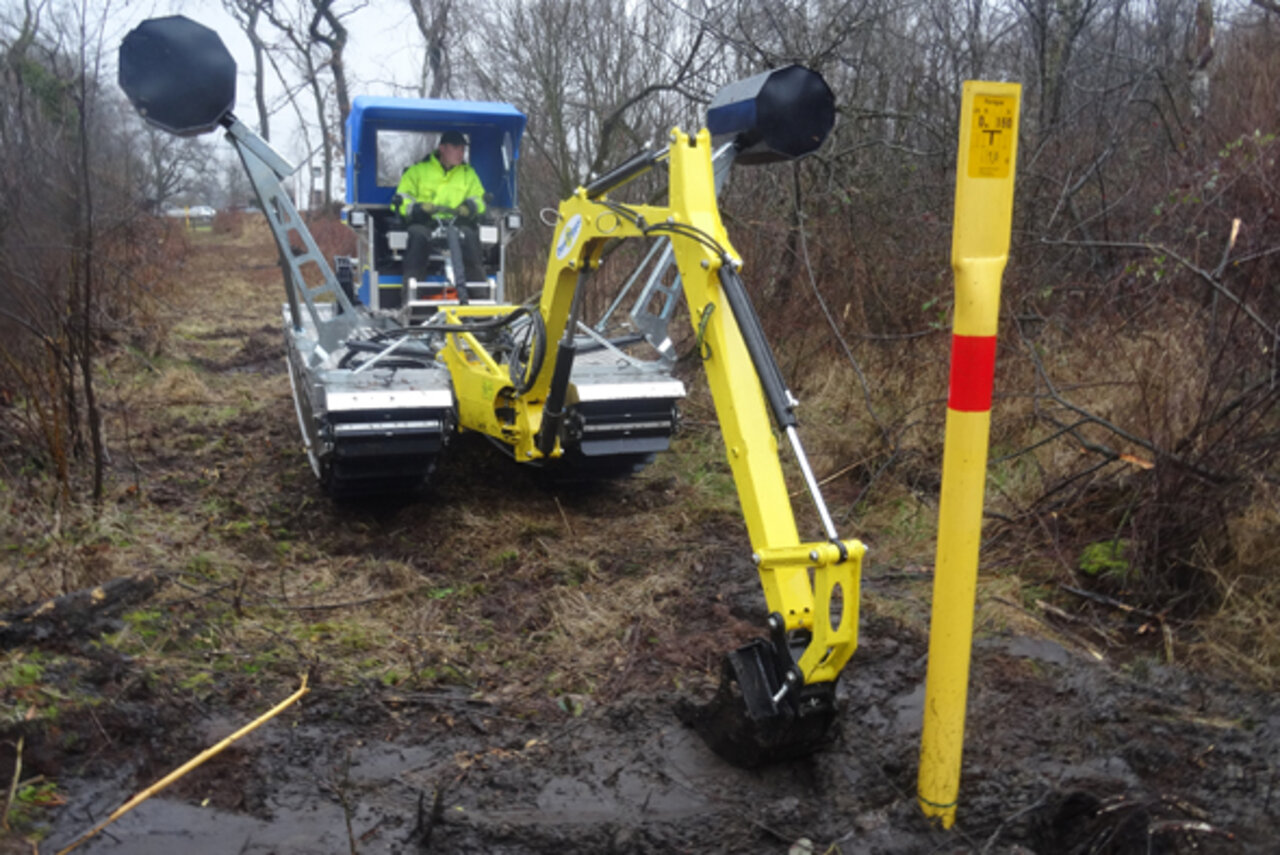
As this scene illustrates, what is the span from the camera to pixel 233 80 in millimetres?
5859

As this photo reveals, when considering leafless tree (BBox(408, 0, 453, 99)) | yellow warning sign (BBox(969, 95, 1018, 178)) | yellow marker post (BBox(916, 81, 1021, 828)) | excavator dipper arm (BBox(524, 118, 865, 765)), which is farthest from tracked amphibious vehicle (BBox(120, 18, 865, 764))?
leafless tree (BBox(408, 0, 453, 99))

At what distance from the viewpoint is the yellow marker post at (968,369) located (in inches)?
107

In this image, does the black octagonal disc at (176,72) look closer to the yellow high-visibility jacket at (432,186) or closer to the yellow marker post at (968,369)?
the yellow high-visibility jacket at (432,186)

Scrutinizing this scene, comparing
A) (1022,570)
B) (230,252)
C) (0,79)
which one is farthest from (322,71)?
(1022,570)

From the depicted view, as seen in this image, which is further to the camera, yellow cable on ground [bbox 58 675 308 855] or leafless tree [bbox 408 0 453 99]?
leafless tree [bbox 408 0 453 99]

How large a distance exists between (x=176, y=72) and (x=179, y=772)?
13.5ft

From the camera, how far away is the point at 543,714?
3934 mm

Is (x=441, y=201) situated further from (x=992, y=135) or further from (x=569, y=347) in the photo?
(x=992, y=135)

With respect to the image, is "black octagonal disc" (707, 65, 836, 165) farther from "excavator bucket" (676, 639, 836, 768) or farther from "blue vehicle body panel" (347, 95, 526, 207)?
"blue vehicle body panel" (347, 95, 526, 207)

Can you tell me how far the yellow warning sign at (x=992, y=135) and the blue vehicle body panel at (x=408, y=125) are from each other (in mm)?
5620

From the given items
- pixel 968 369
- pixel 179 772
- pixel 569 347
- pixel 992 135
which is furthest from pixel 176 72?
pixel 968 369

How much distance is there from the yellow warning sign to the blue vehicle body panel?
5620 millimetres

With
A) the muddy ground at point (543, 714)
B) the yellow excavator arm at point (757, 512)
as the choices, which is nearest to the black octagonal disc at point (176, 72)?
the muddy ground at point (543, 714)

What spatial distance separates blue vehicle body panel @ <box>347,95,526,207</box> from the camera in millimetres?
7598
